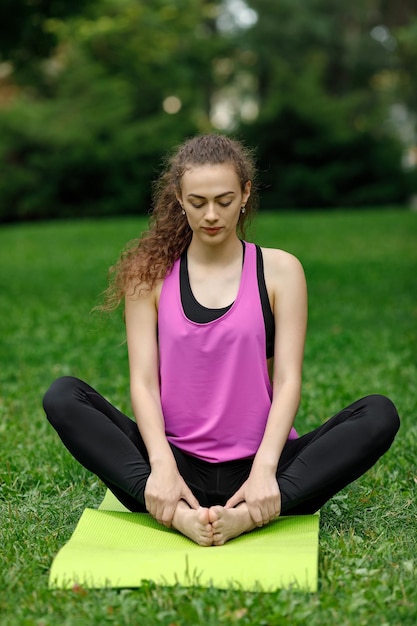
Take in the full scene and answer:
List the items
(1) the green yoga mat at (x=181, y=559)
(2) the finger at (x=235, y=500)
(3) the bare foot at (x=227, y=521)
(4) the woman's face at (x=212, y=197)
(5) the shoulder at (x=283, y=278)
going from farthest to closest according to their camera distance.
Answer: (5) the shoulder at (x=283, y=278) → (4) the woman's face at (x=212, y=197) → (2) the finger at (x=235, y=500) → (3) the bare foot at (x=227, y=521) → (1) the green yoga mat at (x=181, y=559)

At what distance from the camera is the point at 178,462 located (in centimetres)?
306

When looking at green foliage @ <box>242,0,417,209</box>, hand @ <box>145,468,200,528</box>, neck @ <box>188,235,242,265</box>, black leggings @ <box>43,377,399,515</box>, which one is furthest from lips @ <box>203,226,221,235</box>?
green foliage @ <box>242,0,417,209</box>

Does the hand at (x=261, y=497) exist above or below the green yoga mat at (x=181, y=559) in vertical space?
above

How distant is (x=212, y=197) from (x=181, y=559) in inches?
44.9

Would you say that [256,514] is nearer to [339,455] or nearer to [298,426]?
[339,455]

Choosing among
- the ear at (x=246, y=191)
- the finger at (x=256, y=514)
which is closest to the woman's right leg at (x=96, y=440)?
the finger at (x=256, y=514)

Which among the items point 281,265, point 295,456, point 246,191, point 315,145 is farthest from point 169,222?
point 315,145

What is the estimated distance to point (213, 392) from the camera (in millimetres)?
3076

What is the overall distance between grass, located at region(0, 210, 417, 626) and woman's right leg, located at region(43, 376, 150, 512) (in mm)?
274

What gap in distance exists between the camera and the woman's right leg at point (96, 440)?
295cm

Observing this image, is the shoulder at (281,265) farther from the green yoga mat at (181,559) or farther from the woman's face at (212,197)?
the green yoga mat at (181,559)

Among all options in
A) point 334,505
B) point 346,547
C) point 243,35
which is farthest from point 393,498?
point 243,35

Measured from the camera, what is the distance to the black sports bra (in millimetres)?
3076

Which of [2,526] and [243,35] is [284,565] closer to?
[2,526]
